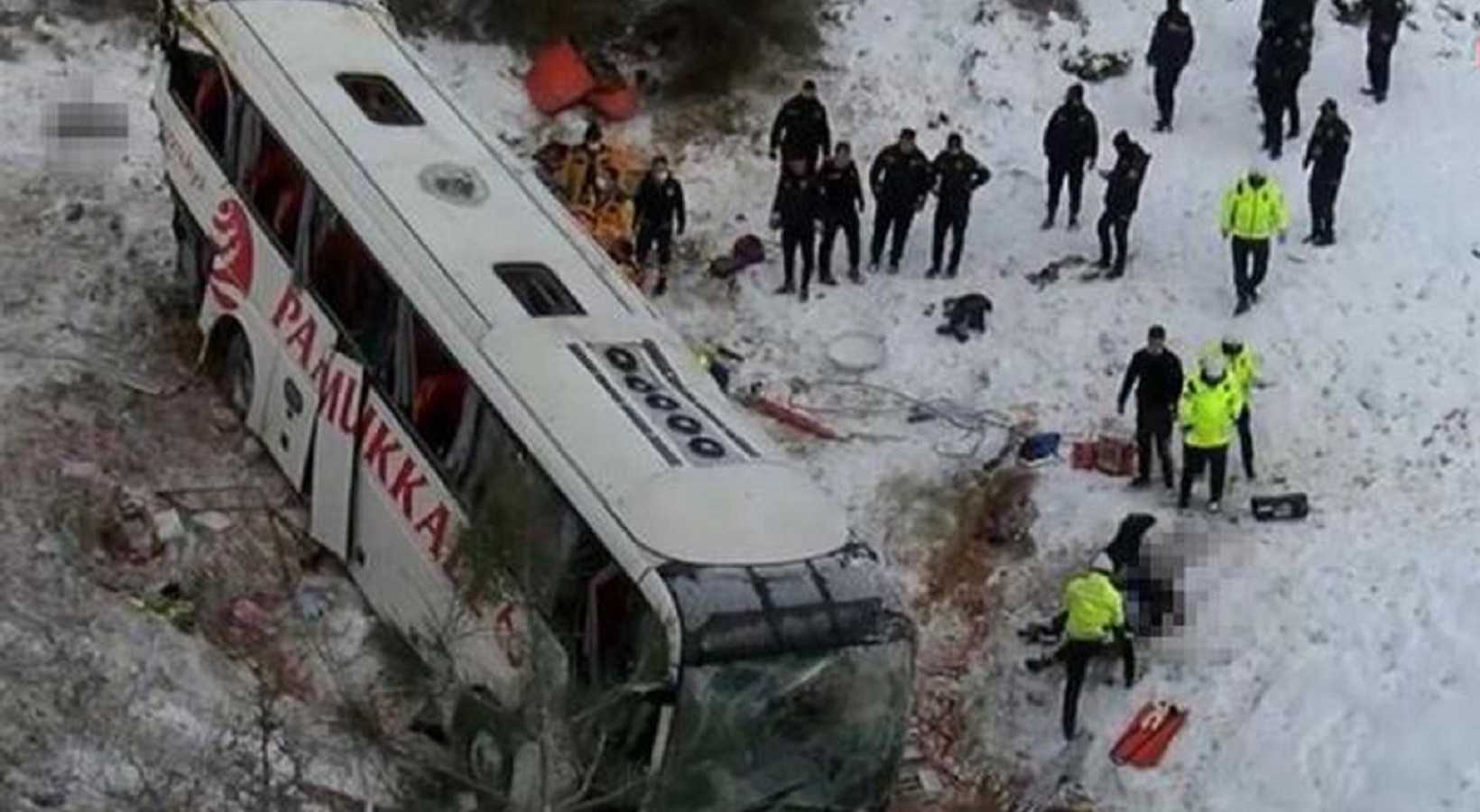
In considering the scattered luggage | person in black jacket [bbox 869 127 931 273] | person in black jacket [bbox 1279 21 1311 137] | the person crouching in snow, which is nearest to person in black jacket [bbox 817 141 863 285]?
person in black jacket [bbox 869 127 931 273]

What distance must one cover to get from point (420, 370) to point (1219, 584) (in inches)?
222

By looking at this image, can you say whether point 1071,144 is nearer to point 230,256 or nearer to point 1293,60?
point 1293,60

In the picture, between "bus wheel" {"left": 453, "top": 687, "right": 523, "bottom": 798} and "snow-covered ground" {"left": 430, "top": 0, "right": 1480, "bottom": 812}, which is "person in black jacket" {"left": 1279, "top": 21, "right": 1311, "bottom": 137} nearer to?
"snow-covered ground" {"left": 430, "top": 0, "right": 1480, "bottom": 812}

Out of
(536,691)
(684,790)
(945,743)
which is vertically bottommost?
(945,743)

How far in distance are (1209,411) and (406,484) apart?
18.7 feet

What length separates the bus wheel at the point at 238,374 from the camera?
19.3m

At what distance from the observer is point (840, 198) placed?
2192 cm

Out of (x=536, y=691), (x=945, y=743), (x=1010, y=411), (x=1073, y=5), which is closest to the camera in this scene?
(x=536, y=691)

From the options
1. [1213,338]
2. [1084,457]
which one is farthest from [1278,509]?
[1213,338]

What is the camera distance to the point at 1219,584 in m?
18.7

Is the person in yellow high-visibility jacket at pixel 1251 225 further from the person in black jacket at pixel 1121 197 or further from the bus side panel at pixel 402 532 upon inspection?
the bus side panel at pixel 402 532

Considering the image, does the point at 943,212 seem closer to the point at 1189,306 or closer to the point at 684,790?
the point at 1189,306

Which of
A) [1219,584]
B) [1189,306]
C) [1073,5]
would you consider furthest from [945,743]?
[1073,5]

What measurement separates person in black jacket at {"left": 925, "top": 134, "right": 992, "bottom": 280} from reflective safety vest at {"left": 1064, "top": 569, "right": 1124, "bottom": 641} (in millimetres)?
5339
